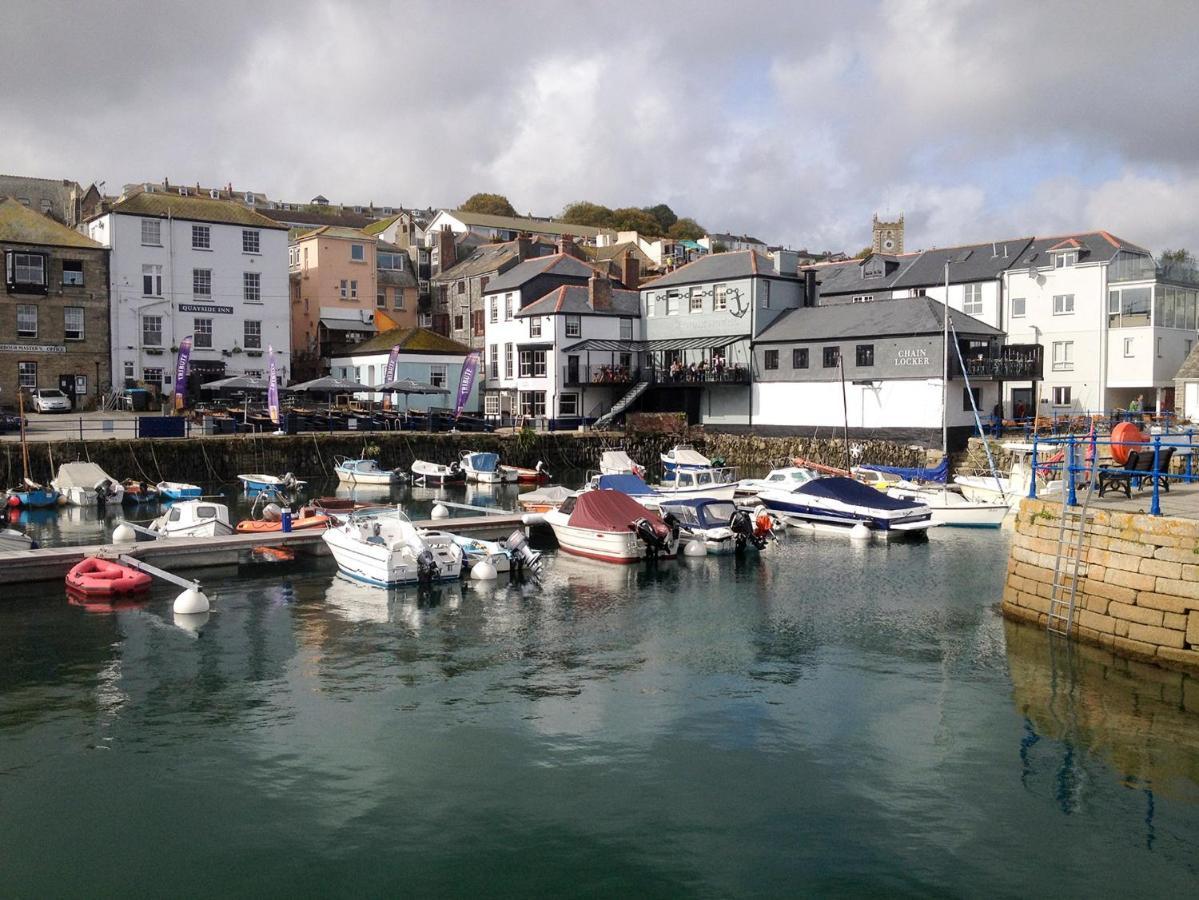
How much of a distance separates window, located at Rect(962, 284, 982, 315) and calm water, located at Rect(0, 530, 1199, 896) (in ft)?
157

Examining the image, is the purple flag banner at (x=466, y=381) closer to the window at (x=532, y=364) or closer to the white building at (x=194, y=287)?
the window at (x=532, y=364)

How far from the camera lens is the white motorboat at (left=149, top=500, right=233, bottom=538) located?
32875 millimetres

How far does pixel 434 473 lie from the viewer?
181ft

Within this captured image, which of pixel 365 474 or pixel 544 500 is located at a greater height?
pixel 365 474

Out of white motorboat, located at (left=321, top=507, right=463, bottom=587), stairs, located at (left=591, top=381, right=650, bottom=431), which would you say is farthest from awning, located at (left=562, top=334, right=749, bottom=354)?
white motorboat, located at (left=321, top=507, right=463, bottom=587)

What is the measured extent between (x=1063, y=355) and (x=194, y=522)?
53114 mm

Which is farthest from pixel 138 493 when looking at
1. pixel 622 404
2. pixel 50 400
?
pixel 622 404

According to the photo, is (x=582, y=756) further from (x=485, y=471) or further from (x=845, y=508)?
(x=485, y=471)

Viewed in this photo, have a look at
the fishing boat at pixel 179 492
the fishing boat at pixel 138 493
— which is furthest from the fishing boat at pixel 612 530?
the fishing boat at pixel 138 493

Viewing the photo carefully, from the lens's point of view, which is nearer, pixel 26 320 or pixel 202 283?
pixel 26 320

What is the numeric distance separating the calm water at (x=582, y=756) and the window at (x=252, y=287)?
49.1 m

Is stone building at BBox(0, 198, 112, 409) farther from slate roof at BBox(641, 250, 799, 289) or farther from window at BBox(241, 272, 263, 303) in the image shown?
slate roof at BBox(641, 250, 799, 289)

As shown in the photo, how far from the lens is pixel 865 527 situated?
3709cm

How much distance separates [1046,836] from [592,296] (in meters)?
59.8
